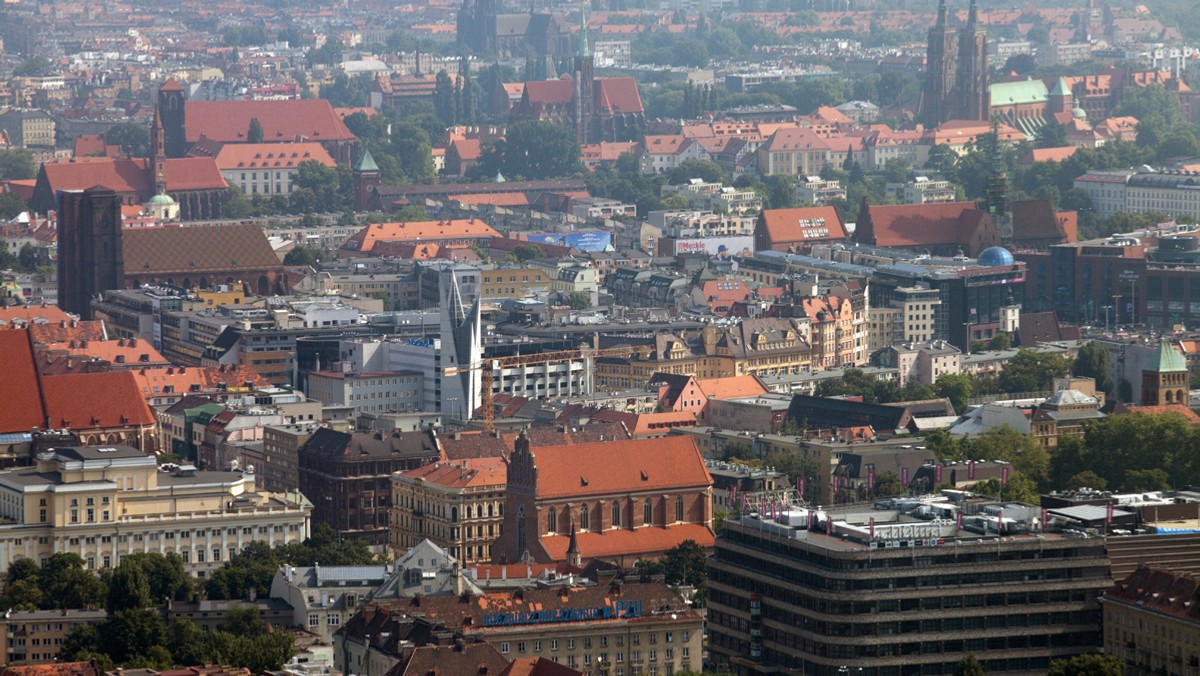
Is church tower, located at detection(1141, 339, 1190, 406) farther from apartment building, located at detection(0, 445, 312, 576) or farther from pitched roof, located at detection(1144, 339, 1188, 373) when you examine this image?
apartment building, located at detection(0, 445, 312, 576)

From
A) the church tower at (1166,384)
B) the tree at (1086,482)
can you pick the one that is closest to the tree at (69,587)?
the tree at (1086,482)

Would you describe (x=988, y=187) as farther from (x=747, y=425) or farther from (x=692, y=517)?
(x=692, y=517)

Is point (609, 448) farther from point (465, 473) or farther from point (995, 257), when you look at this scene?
point (995, 257)

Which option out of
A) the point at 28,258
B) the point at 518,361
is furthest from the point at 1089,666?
the point at 28,258

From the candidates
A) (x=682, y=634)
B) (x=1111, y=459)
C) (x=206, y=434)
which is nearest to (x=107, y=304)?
(x=206, y=434)

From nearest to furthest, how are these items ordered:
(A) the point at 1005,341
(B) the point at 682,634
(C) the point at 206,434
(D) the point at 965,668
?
(D) the point at 965,668, (B) the point at 682,634, (C) the point at 206,434, (A) the point at 1005,341

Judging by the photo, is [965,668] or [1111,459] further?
[1111,459]
